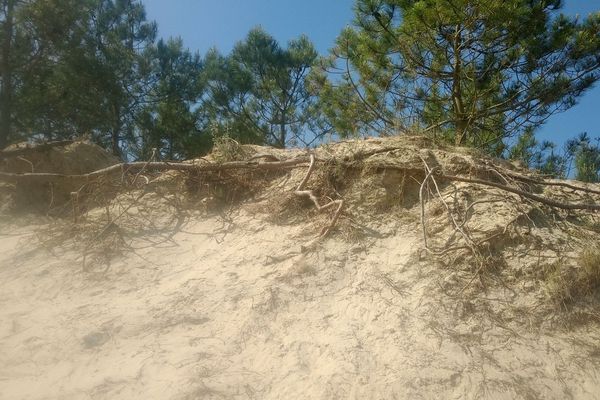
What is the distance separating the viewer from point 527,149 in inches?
299

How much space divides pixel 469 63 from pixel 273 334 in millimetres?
5440

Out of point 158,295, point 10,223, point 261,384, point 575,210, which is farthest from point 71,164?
point 575,210

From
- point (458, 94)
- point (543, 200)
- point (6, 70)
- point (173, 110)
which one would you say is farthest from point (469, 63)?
point (6, 70)

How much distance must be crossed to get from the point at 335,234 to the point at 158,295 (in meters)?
1.34

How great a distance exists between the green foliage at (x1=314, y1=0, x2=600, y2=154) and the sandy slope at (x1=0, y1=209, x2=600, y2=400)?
3614mm

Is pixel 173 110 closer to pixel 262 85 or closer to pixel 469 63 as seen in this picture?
pixel 262 85

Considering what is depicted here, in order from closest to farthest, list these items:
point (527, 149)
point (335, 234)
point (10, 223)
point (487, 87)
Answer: point (335, 234)
point (10, 223)
point (487, 87)
point (527, 149)

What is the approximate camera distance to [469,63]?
6.95 meters

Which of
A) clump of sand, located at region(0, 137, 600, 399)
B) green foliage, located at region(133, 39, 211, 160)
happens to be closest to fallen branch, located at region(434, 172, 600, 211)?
clump of sand, located at region(0, 137, 600, 399)

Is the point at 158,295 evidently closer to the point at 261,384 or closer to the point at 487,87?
the point at 261,384

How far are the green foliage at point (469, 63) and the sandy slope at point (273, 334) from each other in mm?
3614

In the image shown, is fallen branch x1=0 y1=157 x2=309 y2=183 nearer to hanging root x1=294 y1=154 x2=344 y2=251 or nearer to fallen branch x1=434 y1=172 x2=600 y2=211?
hanging root x1=294 y1=154 x2=344 y2=251

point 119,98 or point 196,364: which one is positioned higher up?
point 119,98

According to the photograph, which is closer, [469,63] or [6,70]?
[469,63]
